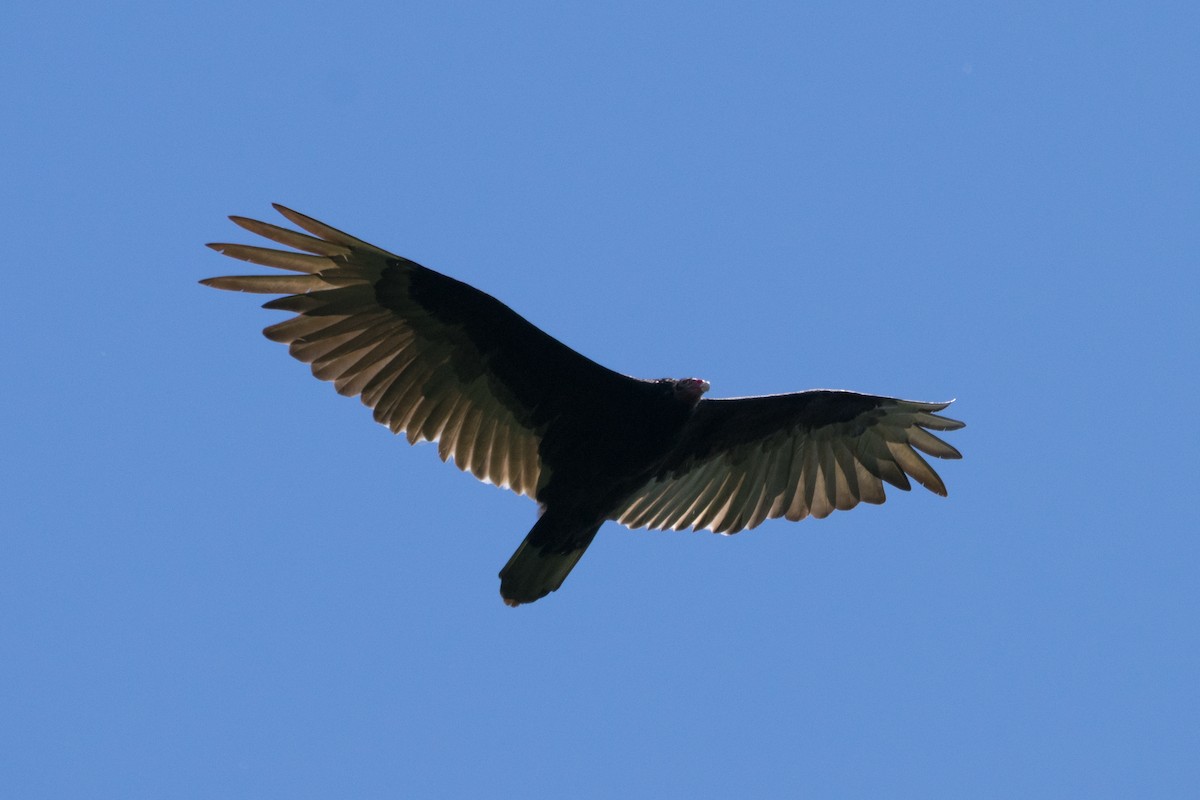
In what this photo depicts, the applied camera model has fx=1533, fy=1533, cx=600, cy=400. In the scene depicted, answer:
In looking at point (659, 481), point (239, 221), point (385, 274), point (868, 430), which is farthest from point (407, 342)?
point (868, 430)

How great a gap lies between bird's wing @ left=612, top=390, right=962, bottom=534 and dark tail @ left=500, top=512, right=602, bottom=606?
0.66m

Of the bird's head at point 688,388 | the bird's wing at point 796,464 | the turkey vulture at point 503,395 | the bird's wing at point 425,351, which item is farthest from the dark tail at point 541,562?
the bird's head at point 688,388

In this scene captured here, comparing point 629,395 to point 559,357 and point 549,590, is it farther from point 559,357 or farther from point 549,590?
point 549,590

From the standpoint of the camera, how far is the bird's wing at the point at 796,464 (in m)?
8.22

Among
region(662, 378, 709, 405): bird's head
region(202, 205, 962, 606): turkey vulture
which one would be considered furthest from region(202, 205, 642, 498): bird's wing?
region(662, 378, 709, 405): bird's head

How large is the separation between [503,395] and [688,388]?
0.96m

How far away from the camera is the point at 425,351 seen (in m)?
7.57

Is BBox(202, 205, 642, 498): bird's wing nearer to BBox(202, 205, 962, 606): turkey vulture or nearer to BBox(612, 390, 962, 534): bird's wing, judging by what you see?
BBox(202, 205, 962, 606): turkey vulture

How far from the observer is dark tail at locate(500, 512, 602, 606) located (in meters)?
7.49

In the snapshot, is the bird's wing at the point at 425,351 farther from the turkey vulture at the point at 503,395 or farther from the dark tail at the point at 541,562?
the dark tail at the point at 541,562

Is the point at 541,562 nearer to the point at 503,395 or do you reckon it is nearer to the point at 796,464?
the point at 503,395

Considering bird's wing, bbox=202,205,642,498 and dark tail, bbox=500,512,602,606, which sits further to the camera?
dark tail, bbox=500,512,602,606

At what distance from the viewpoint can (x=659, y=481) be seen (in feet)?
26.9

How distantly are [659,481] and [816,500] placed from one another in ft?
3.27
